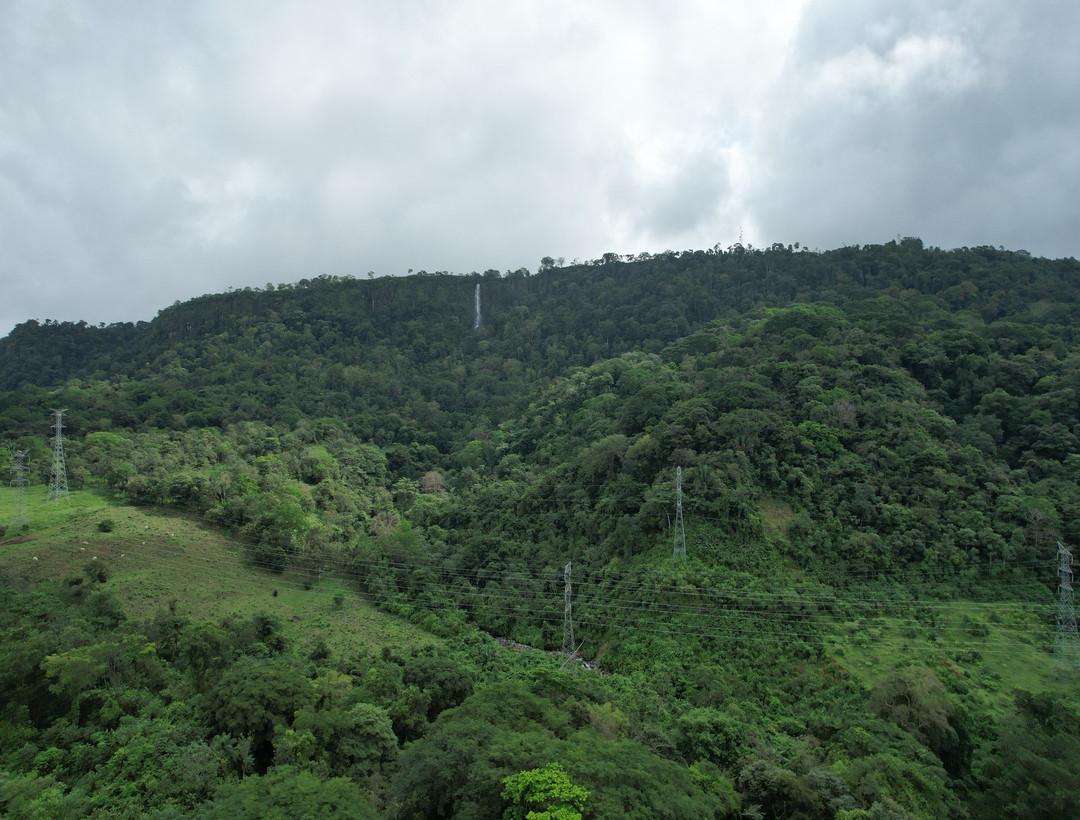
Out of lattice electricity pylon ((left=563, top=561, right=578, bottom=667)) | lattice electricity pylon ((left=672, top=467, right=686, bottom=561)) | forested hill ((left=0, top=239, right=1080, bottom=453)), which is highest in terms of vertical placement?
forested hill ((left=0, top=239, right=1080, bottom=453))

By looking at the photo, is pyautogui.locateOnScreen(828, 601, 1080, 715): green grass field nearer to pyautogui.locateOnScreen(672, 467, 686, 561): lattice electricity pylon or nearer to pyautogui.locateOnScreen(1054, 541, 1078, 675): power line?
pyautogui.locateOnScreen(1054, 541, 1078, 675): power line

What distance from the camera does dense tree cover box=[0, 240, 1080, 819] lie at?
20641 millimetres

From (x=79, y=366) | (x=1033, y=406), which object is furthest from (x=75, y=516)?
(x=79, y=366)

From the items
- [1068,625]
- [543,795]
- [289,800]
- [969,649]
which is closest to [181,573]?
[289,800]

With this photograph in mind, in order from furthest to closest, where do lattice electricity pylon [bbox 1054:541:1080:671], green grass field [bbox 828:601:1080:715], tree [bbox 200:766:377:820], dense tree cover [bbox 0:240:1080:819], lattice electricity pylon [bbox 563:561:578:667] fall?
1. lattice electricity pylon [bbox 563:561:578:667]
2. green grass field [bbox 828:601:1080:715]
3. lattice electricity pylon [bbox 1054:541:1080:671]
4. dense tree cover [bbox 0:240:1080:819]
5. tree [bbox 200:766:377:820]

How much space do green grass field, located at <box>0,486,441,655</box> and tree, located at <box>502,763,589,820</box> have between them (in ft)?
62.6

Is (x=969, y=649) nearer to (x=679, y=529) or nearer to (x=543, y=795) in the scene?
(x=679, y=529)

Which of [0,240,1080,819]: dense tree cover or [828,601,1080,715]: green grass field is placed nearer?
[0,240,1080,819]: dense tree cover

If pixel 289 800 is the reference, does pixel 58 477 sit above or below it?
above

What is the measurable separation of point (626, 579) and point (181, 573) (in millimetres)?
28035

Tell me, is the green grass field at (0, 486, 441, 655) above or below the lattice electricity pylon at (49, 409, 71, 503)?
below

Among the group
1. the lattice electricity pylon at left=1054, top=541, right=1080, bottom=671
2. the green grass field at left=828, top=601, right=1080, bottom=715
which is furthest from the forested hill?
the lattice electricity pylon at left=1054, top=541, right=1080, bottom=671

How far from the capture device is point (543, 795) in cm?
1705

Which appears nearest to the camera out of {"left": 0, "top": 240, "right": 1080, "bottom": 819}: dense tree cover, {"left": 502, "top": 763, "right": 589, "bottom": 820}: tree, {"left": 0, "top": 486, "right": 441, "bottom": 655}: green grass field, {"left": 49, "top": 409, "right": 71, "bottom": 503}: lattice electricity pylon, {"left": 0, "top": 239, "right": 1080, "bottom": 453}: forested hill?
{"left": 502, "top": 763, "right": 589, "bottom": 820}: tree
